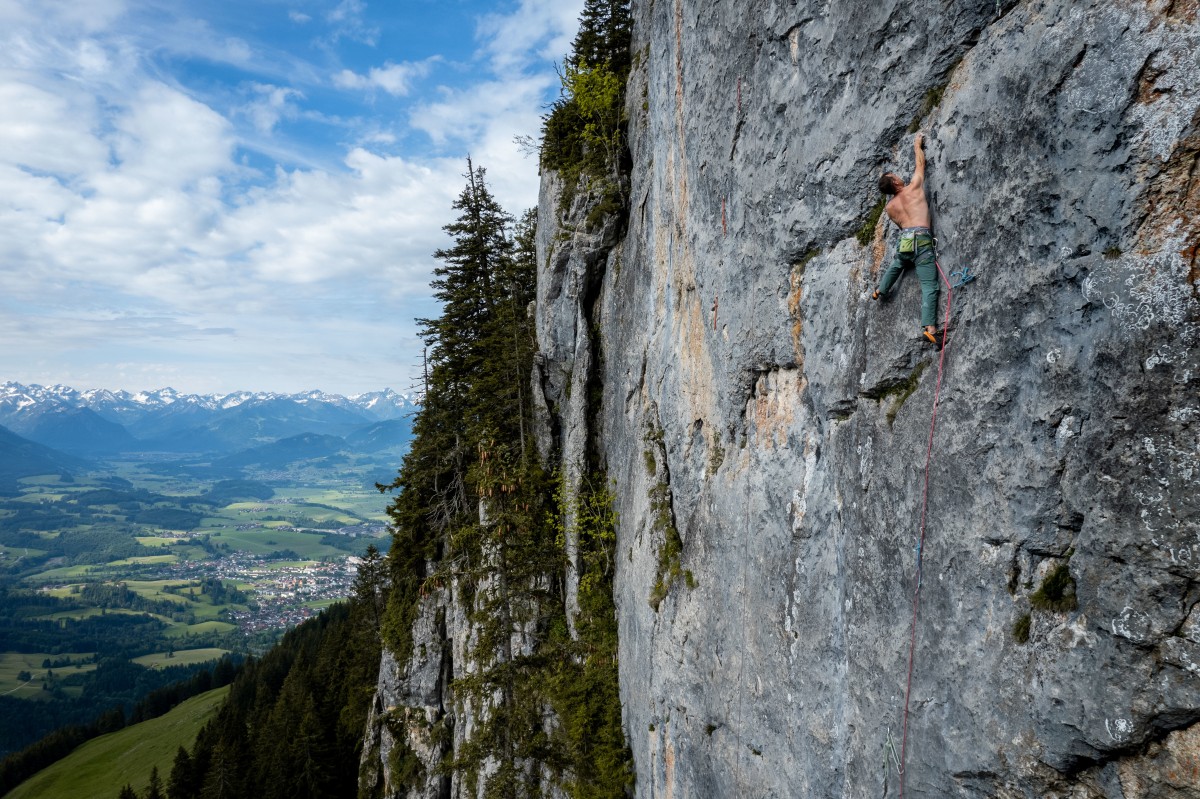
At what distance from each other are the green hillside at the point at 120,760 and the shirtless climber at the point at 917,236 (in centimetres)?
7726

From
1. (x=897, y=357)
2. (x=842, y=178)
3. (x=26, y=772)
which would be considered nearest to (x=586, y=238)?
(x=842, y=178)

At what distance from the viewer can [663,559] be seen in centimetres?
1425

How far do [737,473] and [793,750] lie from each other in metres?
4.44

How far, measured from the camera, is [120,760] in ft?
219

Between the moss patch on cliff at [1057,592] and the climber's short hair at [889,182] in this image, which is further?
the climber's short hair at [889,182]

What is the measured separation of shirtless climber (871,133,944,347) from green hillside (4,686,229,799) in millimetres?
77263

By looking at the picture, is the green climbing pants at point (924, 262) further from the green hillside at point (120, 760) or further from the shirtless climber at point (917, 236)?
the green hillside at point (120, 760)

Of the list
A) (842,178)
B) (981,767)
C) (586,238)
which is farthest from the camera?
(586,238)

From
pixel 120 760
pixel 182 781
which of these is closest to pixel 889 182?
pixel 182 781

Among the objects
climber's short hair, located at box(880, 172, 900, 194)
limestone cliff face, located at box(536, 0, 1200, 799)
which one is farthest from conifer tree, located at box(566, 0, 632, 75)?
climber's short hair, located at box(880, 172, 900, 194)

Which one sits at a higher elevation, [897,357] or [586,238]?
[586,238]

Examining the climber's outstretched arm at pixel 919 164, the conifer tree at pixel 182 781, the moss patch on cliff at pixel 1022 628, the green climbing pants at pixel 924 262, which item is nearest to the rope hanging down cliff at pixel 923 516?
the green climbing pants at pixel 924 262

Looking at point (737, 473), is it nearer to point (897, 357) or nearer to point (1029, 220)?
point (897, 357)

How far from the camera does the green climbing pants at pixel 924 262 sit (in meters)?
6.60
